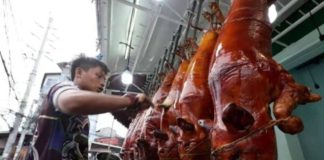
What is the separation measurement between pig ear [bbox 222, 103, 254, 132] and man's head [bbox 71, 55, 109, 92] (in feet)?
3.13

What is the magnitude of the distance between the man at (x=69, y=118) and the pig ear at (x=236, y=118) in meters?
0.51

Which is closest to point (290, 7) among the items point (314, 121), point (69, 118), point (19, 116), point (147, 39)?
point (314, 121)

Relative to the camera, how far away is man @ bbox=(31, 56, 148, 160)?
4.36 ft

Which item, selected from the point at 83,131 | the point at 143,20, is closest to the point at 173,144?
the point at 83,131

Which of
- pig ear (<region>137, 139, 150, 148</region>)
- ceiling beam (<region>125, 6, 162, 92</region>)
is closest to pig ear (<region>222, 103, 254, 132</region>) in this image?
pig ear (<region>137, 139, 150, 148</region>)

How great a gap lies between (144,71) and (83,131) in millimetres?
3856

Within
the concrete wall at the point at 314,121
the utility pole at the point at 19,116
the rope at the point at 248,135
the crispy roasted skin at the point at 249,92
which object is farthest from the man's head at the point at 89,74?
the utility pole at the point at 19,116

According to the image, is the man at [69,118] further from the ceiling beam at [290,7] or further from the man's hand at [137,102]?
the ceiling beam at [290,7]

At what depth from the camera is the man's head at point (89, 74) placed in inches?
65.5

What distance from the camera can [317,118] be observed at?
312 centimetres

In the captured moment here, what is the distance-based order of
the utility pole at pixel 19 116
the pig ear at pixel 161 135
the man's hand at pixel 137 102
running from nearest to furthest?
the man's hand at pixel 137 102 → the pig ear at pixel 161 135 → the utility pole at pixel 19 116

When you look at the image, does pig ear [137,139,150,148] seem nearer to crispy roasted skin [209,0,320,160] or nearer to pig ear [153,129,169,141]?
pig ear [153,129,169,141]

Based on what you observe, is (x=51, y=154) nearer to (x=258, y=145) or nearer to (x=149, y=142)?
(x=149, y=142)

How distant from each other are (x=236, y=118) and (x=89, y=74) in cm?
104
